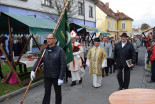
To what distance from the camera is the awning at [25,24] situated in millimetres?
6841

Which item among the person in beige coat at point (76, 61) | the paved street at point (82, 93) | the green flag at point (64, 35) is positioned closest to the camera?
the paved street at point (82, 93)

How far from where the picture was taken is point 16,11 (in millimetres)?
15141

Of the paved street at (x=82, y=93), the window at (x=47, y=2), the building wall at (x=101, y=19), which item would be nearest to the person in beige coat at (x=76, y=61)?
the paved street at (x=82, y=93)

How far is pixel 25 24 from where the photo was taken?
265 inches

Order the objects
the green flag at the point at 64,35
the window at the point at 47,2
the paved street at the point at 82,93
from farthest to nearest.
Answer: the window at the point at 47,2 → the green flag at the point at 64,35 → the paved street at the point at 82,93

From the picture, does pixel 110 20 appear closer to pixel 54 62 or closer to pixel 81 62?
pixel 81 62

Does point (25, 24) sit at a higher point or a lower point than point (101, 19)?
lower

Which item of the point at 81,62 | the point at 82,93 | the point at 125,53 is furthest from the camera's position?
the point at 81,62

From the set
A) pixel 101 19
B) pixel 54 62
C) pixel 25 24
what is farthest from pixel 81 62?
pixel 101 19

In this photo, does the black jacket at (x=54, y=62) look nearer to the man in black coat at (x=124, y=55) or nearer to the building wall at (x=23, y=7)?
the man in black coat at (x=124, y=55)

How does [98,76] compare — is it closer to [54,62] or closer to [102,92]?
[102,92]

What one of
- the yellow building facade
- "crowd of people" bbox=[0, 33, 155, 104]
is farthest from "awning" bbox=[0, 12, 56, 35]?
the yellow building facade

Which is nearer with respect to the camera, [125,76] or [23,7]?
[125,76]

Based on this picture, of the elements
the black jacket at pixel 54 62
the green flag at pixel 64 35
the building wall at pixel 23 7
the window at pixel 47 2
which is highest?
the window at pixel 47 2
